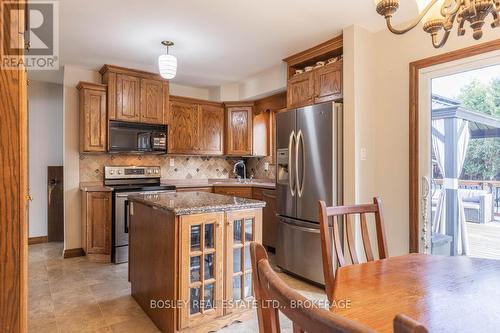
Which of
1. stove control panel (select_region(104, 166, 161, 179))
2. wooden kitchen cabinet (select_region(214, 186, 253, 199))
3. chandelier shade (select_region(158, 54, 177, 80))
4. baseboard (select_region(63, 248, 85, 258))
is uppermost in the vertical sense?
chandelier shade (select_region(158, 54, 177, 80))

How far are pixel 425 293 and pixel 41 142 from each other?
5377 millimetres

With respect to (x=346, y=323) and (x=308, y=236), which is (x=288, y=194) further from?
(x=346, y=323)

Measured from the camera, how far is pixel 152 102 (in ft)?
13.9

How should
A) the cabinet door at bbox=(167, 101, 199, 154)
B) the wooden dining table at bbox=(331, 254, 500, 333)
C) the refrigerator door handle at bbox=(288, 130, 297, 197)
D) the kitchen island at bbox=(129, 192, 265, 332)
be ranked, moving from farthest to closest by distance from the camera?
the cabinet door at bbox=(167, 101, 199, 154) → the refrigerator door handle at bbox=(288, 130, 297, 197) → the kitchen island at bbox=(129, 192, 265, 332) → the wooden dining table at bbox=(331, 254, 500, 333)

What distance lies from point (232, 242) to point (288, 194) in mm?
1279

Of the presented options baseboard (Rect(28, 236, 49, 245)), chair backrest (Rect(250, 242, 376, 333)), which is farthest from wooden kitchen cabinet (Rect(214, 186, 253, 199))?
chair backrest (Rect(250, 242, 376, 333))

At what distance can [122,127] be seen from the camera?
417cm

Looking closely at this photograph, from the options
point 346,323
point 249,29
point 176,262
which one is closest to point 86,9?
point 249,29

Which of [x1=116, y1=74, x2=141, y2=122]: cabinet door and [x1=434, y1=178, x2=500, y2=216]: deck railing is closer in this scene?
[x1=434, y1=178, x2=500, y2=216]: deck railing

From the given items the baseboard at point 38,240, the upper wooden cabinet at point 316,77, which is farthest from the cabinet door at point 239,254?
the baseboard at point 38,240

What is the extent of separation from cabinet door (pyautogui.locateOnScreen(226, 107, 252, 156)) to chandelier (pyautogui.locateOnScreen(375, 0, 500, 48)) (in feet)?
11.6

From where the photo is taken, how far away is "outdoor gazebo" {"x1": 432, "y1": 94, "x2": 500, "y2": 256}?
8.11ft

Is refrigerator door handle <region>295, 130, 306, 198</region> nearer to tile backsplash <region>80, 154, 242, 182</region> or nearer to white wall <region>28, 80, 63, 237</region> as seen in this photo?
tile backsplash <region>80, 154, 242, 182</region>

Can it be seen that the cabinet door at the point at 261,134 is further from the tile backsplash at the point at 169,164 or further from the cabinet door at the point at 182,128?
the cabinet door at the point at 182,128
